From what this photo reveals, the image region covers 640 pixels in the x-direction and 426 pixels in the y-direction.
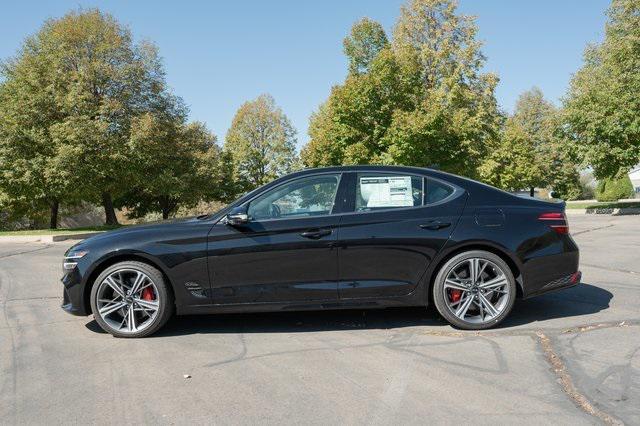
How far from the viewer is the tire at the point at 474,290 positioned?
5.11 metres

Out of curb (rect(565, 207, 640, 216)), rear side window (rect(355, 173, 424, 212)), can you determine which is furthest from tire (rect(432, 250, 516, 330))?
curb (rect(565, 207, 640, 216))

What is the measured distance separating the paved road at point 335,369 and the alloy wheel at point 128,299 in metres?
0.18

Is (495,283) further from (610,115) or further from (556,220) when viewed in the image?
(610,115)

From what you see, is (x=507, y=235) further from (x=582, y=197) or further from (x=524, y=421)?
(x=582, y=197)

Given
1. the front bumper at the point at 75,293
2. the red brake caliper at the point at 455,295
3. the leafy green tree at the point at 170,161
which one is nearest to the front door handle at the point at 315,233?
the red brake caliper at the point at 455,295

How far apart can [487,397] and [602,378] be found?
92 cm

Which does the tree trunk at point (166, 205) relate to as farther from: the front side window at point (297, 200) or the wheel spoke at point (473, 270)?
the wheel spoke at point (473, 270)

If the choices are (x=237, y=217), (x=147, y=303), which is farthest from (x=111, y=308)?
(x=237, y=217)

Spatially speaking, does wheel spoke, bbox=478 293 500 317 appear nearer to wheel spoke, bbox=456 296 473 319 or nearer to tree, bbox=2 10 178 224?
wheel spoke, bbox=456 296 473 319

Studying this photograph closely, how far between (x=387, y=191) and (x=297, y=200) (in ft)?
2.93

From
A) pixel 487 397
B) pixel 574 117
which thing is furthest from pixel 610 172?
pixel 487 397

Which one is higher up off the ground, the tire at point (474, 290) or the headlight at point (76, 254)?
the headlight at point (76, 254)

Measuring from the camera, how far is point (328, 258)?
198 inches

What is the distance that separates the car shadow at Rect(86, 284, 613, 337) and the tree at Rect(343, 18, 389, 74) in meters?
31.9
